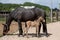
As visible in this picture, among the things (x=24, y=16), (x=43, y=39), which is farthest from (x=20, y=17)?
(x=43, y=39)

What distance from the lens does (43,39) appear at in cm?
1532

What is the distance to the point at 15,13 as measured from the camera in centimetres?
1784

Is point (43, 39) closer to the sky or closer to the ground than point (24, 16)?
closer to the ground

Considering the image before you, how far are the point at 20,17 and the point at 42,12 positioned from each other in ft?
5.68

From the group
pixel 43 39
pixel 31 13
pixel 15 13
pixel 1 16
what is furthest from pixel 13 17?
pixel 1 16

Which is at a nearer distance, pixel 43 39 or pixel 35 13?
pixel 43 39

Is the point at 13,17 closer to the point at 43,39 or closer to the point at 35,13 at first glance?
the point at 35,13

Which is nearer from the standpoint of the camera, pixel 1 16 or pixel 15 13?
pixel 15 13

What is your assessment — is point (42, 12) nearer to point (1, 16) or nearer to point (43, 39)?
point (43, 39)

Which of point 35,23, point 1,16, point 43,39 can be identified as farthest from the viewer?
point 1,16

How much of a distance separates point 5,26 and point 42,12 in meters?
3.09

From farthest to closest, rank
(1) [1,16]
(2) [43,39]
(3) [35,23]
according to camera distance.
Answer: (1) [1,16], (3) [35,23], (2) [43,39]

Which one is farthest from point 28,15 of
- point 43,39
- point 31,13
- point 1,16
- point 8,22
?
point 1,16

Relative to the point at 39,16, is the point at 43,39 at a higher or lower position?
lower
